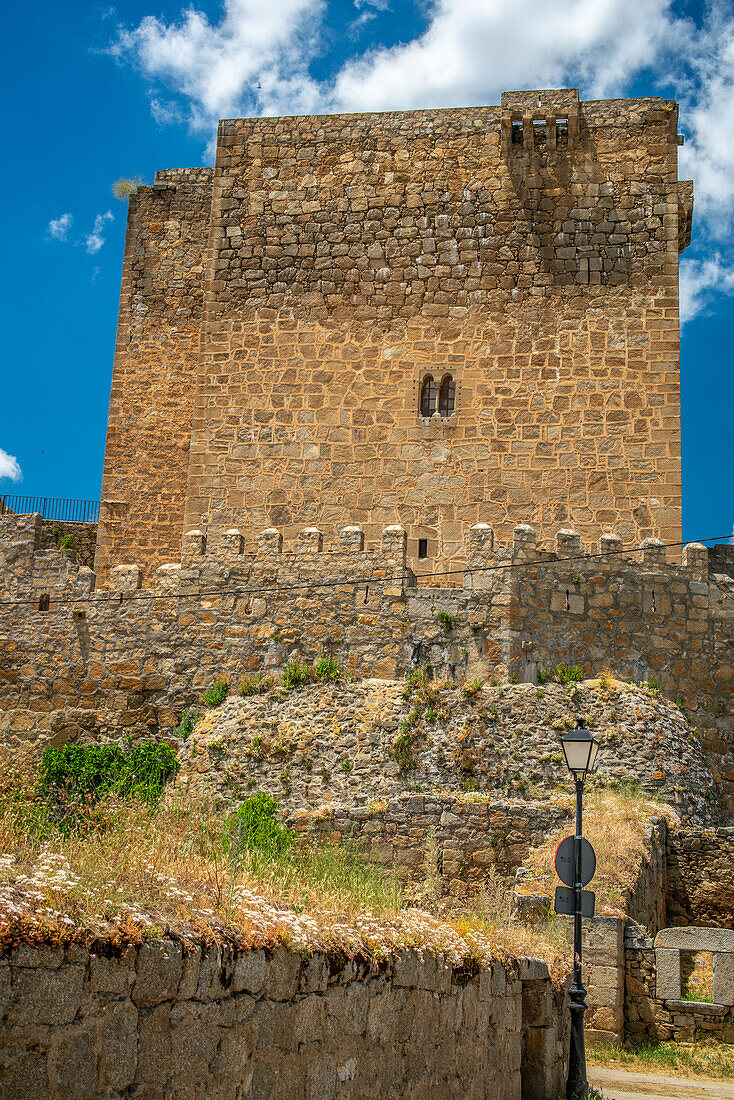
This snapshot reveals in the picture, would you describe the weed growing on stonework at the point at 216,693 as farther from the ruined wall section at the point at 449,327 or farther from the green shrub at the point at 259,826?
the ruined wall section at the point at 449,327

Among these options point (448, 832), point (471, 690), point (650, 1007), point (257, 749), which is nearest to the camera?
point (650, 1007)

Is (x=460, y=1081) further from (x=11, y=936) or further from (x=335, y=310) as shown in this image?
(x=335, y=310)

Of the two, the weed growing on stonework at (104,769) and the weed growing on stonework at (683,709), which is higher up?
the weed growing on stonework at (683,709)

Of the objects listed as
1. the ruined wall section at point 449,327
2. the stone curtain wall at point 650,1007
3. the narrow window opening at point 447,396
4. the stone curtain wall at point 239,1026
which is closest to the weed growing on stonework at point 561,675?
the ruined wall section at point 449,327

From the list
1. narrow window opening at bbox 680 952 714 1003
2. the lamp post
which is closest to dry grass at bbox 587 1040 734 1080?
narrow window opening at bbox 680 952 714 1003

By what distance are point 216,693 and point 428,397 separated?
20.5 feet

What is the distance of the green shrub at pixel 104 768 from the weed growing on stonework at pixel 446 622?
388cm

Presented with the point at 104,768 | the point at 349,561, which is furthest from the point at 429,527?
the point at 104,768

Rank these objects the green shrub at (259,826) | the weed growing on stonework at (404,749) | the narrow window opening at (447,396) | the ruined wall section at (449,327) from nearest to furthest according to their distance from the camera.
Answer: the green shrub at (259,826)
the weed growing on stonework at (404,749)
the ruined wall section at (449,327)
the narrow window opening at (447,396)

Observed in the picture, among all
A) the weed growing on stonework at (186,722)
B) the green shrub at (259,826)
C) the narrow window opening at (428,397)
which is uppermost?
the narrow window opening at (428,397)

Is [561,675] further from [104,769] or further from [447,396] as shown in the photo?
[104,769]

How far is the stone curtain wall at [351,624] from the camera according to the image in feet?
49.3

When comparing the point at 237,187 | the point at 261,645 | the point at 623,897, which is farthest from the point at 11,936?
the point at 237,187

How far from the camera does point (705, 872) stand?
13.3 meters
